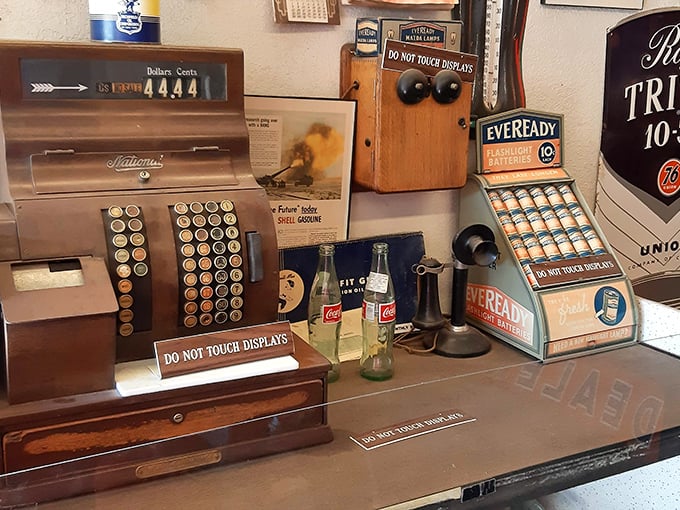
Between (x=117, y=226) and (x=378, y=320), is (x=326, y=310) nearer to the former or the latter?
(x=378, y=320)

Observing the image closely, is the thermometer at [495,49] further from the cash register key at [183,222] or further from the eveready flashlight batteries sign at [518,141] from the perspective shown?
the cash register key at [183,222]

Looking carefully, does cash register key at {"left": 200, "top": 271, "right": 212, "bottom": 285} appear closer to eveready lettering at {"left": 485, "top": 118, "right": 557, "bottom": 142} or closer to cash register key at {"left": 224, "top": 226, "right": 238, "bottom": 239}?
cash register key at {"left": 224, "top": 226, "right": 238, "bottom": 239}

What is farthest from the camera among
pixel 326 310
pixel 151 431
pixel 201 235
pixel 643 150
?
pixel 643 150

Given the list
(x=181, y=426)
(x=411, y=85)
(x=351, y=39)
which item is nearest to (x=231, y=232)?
(x=181, y=426)

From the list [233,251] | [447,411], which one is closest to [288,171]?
[233,251]

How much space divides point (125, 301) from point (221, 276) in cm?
16

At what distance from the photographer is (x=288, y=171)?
1766mm

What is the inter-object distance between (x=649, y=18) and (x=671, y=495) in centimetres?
132

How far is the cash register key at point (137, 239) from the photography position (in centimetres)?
126

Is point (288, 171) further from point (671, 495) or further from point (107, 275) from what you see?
point (671, 495)

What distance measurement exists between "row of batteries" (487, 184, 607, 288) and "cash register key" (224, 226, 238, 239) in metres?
0.75

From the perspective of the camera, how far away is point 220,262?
132cm

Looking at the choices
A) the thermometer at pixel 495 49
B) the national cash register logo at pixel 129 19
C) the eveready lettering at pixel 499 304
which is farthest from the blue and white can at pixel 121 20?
the eveready lettering at pixel 499 304

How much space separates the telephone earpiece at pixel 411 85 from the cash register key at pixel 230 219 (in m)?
0.55
